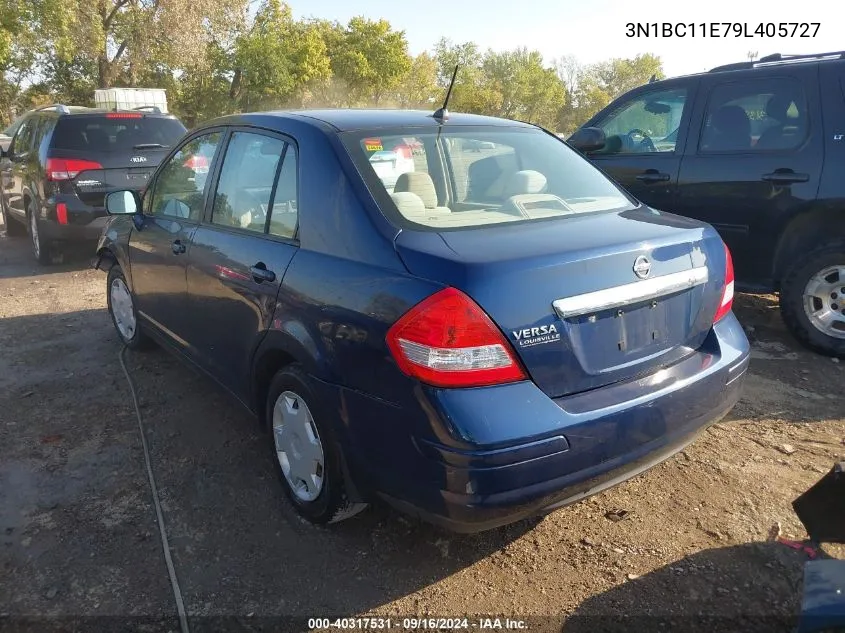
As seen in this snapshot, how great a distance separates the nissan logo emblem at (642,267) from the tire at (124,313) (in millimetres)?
3622

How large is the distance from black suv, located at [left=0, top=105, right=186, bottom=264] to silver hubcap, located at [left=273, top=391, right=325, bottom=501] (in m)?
5.76

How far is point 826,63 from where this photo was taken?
471 cm

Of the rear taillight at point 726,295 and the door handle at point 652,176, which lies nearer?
the rear taillight at point 726,295

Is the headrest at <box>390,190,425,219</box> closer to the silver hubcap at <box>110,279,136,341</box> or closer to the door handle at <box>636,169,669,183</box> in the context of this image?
the silver hubcap at <box>110,279,136,341</box>

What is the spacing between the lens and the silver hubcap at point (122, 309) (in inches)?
196

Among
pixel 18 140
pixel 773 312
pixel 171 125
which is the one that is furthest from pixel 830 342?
pixel 18 140

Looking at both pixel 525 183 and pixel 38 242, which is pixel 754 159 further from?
pixel 38 242

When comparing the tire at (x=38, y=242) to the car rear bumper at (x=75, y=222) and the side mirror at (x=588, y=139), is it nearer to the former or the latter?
the car rear bumper at (x=75, y=222)

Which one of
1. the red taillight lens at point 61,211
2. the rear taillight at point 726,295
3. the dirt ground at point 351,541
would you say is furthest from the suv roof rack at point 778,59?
the red taillight lens at point 61,211

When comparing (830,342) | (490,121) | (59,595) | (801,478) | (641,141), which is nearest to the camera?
(59,595)

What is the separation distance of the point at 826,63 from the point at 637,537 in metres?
3.88

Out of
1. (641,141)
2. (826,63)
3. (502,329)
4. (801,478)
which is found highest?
(826,63)

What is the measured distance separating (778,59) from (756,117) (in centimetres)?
51

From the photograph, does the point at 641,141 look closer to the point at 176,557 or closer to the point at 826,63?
the point at 826,63
